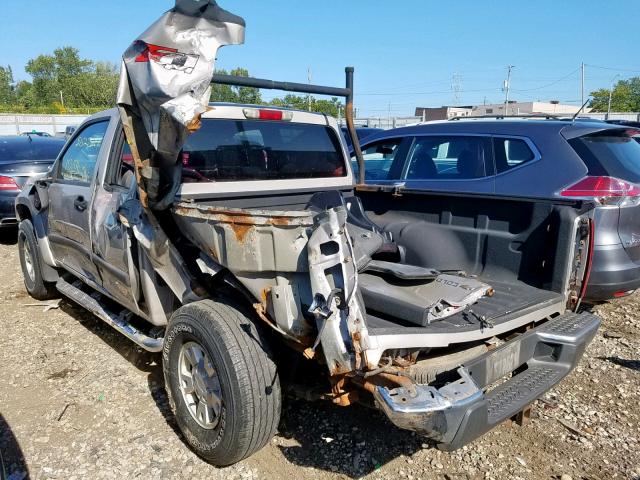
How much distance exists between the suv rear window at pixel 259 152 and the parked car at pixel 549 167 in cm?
96

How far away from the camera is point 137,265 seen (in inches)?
135

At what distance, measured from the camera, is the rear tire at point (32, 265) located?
206 inches

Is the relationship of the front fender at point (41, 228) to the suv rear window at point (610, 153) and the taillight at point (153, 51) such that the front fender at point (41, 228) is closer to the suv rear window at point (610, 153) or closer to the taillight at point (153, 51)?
the taillight at point (153, 51)

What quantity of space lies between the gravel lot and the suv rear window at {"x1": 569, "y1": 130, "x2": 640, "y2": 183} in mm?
1618

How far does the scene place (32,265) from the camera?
213 inches

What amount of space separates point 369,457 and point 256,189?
1.85 m

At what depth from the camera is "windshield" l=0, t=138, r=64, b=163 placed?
8766 mm

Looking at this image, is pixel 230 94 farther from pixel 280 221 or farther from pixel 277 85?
pixel 280 221

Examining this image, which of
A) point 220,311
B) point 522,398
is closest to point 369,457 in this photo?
point 522,398

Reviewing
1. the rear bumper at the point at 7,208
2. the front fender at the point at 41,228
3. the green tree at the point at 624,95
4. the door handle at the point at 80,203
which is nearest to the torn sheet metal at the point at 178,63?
the door handle at the point at 80,203

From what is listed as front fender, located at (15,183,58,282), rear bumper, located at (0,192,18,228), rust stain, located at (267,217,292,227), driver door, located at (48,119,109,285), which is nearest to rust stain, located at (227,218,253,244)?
rust stain, located at (267,217,292,227)

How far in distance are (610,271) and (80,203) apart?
4.28m

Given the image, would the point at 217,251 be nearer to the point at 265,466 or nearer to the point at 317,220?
the point at 317,220

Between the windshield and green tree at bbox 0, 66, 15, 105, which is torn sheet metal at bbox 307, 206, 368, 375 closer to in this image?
the windshield
